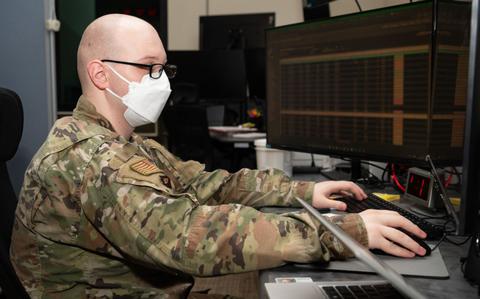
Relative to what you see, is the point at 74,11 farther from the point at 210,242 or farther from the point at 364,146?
the point at 210,242

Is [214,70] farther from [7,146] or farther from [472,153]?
[472,153]

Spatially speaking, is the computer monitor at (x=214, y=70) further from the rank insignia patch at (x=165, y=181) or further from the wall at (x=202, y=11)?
the rank insignia patch at (x=165, y=181)

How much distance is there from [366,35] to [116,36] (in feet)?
2.29

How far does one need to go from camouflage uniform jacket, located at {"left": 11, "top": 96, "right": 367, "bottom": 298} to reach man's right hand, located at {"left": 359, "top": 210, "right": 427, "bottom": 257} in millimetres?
18

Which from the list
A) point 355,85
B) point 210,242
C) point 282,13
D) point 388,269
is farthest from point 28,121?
point 282,13

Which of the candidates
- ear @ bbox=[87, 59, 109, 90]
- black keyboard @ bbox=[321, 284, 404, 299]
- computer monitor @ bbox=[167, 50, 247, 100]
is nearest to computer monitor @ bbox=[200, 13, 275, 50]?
computer monitor @ bbox=[167, 50, 247, 100]

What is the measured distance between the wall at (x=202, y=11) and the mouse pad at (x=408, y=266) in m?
4.19

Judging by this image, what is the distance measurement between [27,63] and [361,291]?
6.75 feet

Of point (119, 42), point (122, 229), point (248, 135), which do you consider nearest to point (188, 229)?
point (122, 229)

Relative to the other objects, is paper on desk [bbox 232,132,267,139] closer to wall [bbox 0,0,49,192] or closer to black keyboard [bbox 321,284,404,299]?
wall [bbox 0,0,49,192]

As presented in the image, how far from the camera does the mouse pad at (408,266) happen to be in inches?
30.6

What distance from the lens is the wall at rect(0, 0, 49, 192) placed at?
224cm

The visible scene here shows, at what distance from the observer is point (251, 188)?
50.5 inches

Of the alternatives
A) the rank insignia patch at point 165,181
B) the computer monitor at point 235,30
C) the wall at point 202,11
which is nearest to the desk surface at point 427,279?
the rank insignia patch at point 165,181
